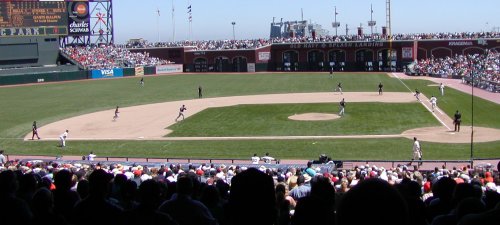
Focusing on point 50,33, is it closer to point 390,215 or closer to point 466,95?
point 466,95

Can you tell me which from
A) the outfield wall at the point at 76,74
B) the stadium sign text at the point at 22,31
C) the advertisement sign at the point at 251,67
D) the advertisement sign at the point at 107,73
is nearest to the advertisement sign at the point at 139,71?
the outfield wall at the point at 76,74

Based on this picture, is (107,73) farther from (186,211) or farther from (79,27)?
(186,211)

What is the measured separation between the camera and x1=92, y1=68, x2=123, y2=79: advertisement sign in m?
83.6

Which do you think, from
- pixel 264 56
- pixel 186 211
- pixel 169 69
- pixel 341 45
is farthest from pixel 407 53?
pixel 186 211

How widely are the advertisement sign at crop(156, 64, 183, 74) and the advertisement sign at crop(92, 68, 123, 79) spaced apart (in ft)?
23.1

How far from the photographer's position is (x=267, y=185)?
4.55m

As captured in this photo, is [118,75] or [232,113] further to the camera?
[118,75]

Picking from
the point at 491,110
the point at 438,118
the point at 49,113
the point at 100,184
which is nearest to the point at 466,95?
the point at 491,110

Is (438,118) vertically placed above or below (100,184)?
below

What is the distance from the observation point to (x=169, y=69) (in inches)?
3696

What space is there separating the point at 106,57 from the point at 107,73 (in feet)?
26.9

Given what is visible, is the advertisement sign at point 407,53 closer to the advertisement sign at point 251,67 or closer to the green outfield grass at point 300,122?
the advertisement sign at point 251,67

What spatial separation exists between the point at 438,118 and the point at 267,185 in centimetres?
3522

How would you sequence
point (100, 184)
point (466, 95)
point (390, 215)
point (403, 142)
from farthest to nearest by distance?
point (466, 95)
point (403, 142)
point (100, 184)
point (390, 215)
